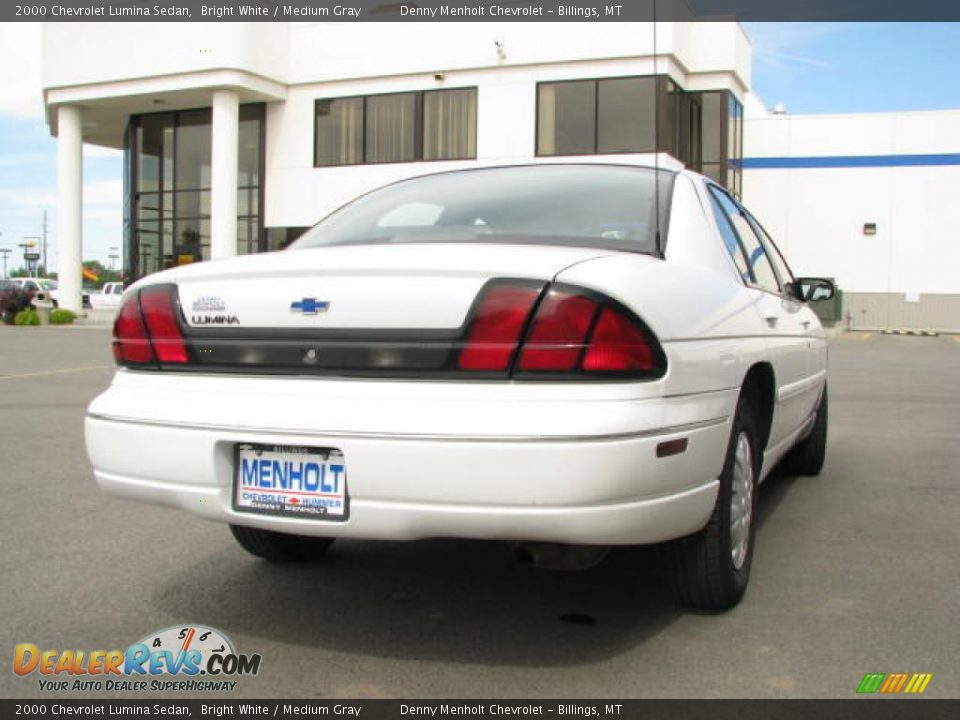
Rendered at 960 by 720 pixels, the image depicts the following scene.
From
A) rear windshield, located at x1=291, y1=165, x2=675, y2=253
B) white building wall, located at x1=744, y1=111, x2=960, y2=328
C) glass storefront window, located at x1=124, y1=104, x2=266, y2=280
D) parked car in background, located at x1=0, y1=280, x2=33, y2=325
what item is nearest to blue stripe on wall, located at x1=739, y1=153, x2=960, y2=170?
white building wall, located at x1=744, y1=111, x2=960, y2=328

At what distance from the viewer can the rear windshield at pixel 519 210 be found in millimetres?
3307

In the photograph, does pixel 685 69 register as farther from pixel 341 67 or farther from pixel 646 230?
pixel 646 230

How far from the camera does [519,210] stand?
11.6ft

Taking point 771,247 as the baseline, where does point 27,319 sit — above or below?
below

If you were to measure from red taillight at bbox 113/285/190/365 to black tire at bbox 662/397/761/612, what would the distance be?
174 centimetres

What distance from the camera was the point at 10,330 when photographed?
930 inches

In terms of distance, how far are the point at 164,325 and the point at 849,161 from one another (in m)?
28.9

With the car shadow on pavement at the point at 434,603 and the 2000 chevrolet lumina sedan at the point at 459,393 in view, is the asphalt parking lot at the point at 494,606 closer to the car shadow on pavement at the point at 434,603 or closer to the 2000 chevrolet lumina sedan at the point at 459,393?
the car shadow on pavement at the point at 434,603

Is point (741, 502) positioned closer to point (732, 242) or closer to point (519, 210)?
point (732, 242)

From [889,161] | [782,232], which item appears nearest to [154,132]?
[782,232]

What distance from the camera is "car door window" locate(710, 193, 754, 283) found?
3752 mm

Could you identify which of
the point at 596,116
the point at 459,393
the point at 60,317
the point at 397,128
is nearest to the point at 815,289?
A: the point at 459,393

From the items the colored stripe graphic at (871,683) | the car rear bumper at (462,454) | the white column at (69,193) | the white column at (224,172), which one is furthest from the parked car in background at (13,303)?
the colored stripe graphic at (871,683)
